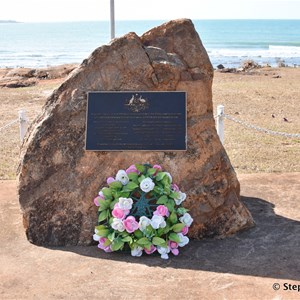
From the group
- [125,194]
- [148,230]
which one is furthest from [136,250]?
[125,194]

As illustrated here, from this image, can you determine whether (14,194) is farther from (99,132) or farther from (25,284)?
(25,284)

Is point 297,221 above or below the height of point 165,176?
below

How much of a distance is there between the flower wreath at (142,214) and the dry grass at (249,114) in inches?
150

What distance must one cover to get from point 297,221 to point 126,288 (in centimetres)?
257

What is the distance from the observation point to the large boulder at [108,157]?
6.22 m

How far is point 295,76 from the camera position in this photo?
2538 cm

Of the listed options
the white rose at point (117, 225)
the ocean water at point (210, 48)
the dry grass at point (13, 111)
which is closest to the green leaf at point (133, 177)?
the white rose at point (117, 225)

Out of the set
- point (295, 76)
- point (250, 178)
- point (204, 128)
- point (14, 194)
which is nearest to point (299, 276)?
point (204, 128)

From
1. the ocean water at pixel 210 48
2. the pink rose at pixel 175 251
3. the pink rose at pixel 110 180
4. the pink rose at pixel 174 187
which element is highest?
the pink rose at pixel 110 180

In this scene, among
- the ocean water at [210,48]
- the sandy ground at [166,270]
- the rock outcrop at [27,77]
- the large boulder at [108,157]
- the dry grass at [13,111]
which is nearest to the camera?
the sandy ground at [166,270]

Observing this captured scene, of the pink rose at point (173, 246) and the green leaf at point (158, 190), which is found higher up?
the green leaf at point (158, 190)

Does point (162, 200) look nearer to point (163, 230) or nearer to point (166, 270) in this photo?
point (163, 230)

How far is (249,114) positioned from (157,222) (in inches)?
406

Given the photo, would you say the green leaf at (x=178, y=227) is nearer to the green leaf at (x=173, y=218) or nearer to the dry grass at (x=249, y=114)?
the green leaf at (x=173, y=218)
